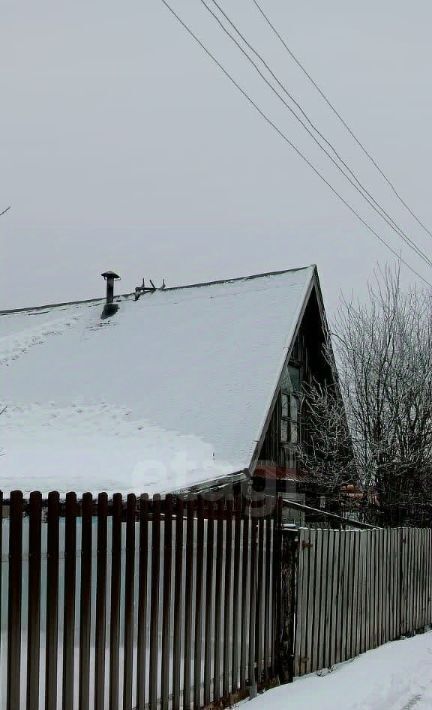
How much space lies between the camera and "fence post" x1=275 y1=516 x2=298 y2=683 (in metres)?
7.79

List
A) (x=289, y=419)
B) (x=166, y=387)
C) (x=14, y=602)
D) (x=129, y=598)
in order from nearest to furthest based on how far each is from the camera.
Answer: (x=14, y=602) < (x=129, y=598) < (x=166, y=387) < (x=289, y=419)

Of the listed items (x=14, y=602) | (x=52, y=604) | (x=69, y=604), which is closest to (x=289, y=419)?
(x=69, y=604)

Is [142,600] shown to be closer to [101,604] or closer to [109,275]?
[101,604]

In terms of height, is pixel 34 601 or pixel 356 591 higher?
pixel 34 601

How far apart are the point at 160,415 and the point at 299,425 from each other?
455cm

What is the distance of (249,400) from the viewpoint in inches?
607

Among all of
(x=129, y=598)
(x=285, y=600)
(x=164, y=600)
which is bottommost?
(x=285, y=600)

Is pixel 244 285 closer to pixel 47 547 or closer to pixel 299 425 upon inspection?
pixel 299 425

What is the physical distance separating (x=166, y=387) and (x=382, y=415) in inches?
192

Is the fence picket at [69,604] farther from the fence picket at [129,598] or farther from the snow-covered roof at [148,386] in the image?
the snow-covered roof at [148,386]

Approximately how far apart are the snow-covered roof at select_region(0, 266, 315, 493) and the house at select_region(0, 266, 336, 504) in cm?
3

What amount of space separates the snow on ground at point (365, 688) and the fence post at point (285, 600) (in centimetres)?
18

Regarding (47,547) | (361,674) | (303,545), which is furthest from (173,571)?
A: (361,674)

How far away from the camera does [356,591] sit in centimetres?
959
